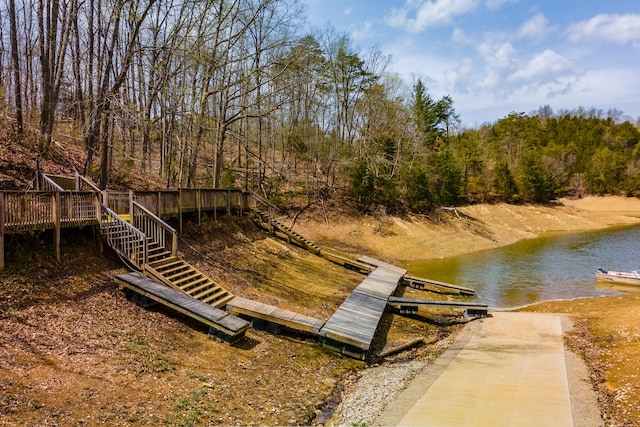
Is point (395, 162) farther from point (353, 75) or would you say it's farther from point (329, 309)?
point (329, 309)

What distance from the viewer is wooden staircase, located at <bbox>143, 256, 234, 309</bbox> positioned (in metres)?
10.3

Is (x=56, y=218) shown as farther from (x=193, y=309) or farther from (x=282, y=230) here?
(x=282, y=230)

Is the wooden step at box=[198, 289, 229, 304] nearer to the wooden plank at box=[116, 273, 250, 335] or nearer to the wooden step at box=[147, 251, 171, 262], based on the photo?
the wooden plank at box=[116, 273, 250, 335]

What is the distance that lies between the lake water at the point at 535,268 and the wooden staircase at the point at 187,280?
1173cm

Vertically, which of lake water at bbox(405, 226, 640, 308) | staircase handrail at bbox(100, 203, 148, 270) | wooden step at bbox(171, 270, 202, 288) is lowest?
lake water at bbox(405, 226, 640, 308)

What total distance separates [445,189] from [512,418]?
122 feet

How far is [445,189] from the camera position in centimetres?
4150

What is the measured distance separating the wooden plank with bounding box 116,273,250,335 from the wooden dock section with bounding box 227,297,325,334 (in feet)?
3.46

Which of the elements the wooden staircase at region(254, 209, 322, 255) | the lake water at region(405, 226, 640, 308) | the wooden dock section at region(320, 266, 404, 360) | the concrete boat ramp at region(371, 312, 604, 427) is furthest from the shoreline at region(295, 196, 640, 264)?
the concrete boat ramp at region(371, 312, 604, 427)

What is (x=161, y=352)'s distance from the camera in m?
7.66

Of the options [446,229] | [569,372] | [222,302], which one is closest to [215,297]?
[222,302]

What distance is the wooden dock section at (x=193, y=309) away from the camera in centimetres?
880

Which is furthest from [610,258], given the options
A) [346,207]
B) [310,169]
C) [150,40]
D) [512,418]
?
[150,40]

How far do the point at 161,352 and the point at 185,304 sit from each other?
1574mm
